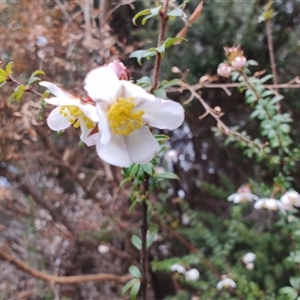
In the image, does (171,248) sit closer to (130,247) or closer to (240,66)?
(130,247)

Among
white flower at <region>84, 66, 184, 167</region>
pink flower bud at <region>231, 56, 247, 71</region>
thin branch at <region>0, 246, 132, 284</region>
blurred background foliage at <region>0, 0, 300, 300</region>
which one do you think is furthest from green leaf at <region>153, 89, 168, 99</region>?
thin branch at <region>0, 246, 132, 284</region>

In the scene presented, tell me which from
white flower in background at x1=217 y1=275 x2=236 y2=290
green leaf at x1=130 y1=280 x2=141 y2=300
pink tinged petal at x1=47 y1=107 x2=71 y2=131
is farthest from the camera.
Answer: white flower in background at x1=217 y1=275 x2=236 y2=290

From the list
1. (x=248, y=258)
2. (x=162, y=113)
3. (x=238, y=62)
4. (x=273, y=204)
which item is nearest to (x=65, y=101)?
(x=162, y=113)

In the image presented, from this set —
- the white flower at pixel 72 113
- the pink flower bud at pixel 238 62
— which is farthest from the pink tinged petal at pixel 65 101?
the pink flower bud at pixel 238 62

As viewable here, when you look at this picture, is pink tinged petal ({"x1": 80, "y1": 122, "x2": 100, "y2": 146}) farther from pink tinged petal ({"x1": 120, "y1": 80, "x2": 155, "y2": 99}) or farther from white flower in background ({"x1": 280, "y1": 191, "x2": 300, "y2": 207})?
white flower in background ({"x1": 280, "y1": 191, "x2": 300, "y2": 207})

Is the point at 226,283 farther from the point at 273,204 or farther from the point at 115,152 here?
the point at 115,152

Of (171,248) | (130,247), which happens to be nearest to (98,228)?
(130,247)
